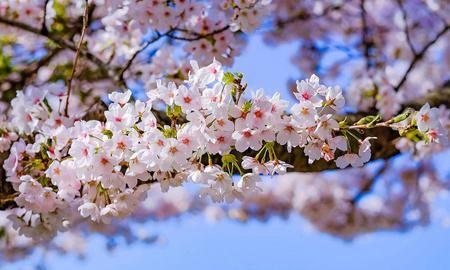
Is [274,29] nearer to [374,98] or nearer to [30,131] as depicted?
[374,98]

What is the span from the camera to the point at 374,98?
3.32m

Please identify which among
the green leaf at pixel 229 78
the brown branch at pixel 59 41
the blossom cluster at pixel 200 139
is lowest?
the brown branch at pixel 59 41

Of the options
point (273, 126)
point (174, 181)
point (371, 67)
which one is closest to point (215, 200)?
point (174, 181)

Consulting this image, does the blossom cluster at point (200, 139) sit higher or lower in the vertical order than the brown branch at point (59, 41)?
higher

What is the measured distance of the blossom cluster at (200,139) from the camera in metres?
1.58

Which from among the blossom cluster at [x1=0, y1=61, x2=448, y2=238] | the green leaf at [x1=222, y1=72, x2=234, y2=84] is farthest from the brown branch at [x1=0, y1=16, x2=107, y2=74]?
the green leaf at [x1=222, y1=72, x2=234, y2=84]

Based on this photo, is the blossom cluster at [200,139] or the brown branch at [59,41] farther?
the brown branch at [59,41]

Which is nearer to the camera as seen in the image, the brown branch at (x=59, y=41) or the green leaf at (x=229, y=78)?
the green leaf at (x=229, y=78)

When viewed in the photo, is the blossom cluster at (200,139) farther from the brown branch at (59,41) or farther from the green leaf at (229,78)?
the brown branch at (59,41)

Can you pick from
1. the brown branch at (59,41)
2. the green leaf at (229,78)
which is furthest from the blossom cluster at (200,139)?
the brown branch at (59,41)

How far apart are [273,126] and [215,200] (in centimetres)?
26

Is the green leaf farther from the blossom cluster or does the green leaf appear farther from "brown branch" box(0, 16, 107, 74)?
"brown branch" box(0, 16, 107, 74)

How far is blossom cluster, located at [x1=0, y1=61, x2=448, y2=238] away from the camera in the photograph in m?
1.58

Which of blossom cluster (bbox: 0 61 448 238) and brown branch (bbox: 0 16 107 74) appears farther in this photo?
brown branch (bbox: 0 16 107 74)
